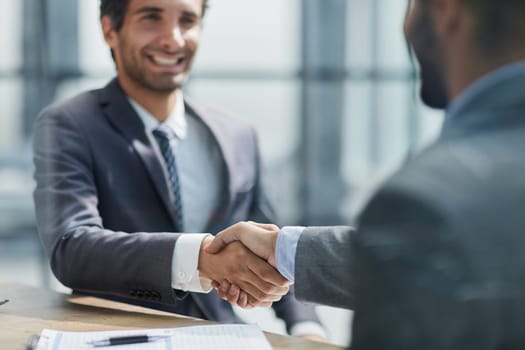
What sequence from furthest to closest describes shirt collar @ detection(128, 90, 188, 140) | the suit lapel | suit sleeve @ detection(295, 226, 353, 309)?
shirt collar @ detection(128, 90, 188, 140), the suit lapel, suit sleeve @ detection(295, 226, 353, 309)

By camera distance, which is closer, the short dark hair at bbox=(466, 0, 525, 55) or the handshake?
the short dark hair at bbox=(466, 0, 525, 55)

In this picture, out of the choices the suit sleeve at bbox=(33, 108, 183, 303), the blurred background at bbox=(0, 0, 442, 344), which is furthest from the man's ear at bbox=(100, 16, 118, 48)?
the blurred background at bbox=(0, 0, 442, 344)

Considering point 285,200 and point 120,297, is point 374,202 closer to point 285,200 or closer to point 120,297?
point 120,297

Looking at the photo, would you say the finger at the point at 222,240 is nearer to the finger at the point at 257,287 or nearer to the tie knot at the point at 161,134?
the finger at the point at 257,287

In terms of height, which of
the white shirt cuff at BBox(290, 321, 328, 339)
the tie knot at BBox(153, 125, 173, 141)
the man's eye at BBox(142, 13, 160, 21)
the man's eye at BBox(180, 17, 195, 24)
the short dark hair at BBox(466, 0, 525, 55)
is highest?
the short dark hair at BBox(466, 0, 525, 55)

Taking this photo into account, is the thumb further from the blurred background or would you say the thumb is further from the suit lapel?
the blurred background

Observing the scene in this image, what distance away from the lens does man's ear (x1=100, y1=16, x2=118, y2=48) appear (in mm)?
2188

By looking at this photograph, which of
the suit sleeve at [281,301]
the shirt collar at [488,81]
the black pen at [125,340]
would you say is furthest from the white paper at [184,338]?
the shirt collar at [488,81]

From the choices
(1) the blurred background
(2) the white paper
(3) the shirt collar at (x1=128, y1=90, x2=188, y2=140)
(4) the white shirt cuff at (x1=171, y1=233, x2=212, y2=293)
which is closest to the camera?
(2) the white paper

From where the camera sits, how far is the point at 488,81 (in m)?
0.77

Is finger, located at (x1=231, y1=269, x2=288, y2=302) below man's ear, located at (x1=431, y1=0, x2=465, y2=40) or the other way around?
below

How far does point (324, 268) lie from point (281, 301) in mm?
514

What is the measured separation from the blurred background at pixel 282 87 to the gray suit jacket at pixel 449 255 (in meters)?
A: 4.61

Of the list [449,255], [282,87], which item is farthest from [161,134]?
[282,87]
